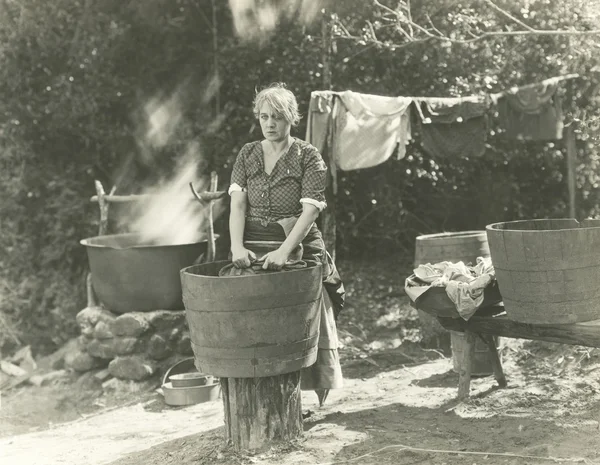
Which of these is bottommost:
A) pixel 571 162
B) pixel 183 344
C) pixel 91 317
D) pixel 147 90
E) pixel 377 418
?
pixel 377 418

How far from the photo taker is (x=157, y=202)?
25.0ft

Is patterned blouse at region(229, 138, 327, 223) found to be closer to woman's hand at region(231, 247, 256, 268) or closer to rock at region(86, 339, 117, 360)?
woman's hand at region(231, 247, 256, 268)

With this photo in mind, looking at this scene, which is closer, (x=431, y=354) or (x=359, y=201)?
(x=431, y=354)

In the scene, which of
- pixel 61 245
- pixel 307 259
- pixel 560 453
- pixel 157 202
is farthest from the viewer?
pixel 61 245

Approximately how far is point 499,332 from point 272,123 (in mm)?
1901

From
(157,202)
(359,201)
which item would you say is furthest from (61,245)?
(359,201)

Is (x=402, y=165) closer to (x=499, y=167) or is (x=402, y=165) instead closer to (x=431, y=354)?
(x=499, y=167)

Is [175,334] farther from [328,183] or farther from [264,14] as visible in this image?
[264,14]

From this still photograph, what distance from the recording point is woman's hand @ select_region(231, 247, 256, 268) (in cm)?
395

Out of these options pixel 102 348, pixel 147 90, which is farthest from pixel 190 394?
pixel 147 90

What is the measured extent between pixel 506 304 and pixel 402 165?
4.76 meters

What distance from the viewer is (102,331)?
6.63m

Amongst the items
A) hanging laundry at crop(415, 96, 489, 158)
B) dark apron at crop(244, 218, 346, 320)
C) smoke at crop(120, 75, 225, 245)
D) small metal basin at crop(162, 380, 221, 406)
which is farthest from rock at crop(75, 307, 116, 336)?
hanging laundry at crop(415, 96, 489, 158)

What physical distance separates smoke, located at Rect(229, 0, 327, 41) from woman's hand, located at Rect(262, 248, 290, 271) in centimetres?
497
